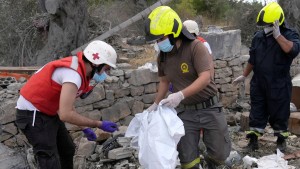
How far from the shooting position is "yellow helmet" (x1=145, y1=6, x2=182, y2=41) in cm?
303

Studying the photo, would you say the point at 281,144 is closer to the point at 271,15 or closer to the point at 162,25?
the point at 271,15

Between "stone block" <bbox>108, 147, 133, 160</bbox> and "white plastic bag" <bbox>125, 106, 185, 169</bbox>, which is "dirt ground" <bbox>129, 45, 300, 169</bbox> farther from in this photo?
"white plastic bag" <bbox>125, 106, 185, 169</bbox>

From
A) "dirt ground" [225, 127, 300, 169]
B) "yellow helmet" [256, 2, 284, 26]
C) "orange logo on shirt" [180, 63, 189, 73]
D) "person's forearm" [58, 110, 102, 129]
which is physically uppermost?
"yellow helmet" [256, 2, 284, 26]

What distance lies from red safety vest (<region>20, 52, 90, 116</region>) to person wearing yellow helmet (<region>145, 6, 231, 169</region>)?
2.02 ft

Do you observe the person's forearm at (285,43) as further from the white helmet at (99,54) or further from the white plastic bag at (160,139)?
the white helmet at (99,54)

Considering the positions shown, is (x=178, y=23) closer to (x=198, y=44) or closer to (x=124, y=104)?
(x=198, y=44)

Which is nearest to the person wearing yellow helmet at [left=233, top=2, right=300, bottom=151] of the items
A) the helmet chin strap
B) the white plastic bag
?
the white plastic bag

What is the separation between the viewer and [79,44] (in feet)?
25.4

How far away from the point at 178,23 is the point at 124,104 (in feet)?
9.40

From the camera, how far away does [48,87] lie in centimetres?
311

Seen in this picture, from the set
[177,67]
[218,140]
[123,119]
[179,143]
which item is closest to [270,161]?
[218,140]

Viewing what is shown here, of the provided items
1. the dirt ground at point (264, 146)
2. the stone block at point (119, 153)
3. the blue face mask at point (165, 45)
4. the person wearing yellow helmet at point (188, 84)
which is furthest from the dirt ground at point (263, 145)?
the blue face mask at point (165, 45)

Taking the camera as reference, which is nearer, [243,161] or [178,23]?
[178,23]

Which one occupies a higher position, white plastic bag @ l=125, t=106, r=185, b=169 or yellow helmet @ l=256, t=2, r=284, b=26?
yellow helmet @ l=256, t=2, r=284, b=26
